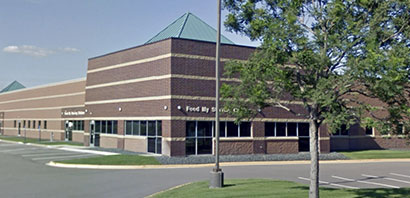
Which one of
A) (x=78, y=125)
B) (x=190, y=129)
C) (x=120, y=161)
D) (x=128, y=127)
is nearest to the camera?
(x=120, y=161)

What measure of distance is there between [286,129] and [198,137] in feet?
24.3

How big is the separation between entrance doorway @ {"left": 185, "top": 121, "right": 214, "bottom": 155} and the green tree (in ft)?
52.4

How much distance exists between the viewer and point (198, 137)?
27875 millimetres

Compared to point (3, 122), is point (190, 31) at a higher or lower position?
higher

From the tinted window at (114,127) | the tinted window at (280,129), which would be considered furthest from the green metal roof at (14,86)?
the tinted window at (280,129)

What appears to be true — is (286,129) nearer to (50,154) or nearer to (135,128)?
(135,128)

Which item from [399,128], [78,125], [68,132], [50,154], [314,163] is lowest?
[50,154]

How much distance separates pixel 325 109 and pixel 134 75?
860 inches

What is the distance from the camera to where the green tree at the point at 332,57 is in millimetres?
9203

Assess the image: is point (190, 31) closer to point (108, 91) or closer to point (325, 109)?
point (108, 91)

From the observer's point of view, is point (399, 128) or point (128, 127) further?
point (128, 127)

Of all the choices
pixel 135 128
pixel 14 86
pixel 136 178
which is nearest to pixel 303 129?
pixel 135 128

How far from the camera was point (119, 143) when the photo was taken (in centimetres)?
3250

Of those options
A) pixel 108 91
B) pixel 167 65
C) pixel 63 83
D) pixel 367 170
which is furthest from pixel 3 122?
pixel 367 170
